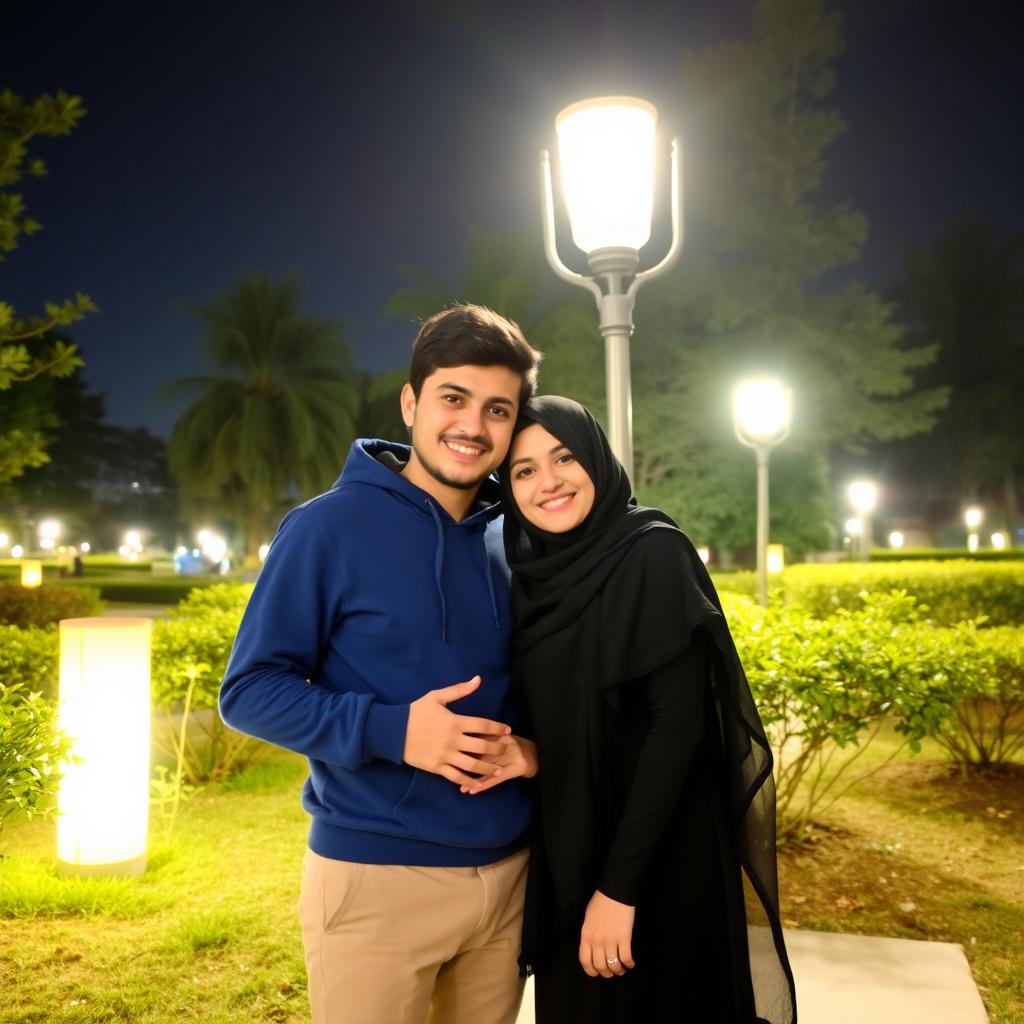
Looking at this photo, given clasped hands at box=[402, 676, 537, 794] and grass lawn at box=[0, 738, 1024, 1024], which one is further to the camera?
grass lawn at box=[0, 738, 1024, 1024]

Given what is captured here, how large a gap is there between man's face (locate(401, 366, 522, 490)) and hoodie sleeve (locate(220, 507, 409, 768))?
0.30 m

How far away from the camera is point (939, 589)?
34.7 feet

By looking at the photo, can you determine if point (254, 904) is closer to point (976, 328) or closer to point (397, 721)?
point (397, 721)

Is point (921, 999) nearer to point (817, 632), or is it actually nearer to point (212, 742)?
point (817, 632)

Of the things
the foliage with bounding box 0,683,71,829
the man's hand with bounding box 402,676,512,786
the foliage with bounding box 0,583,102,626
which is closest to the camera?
the man's hand with bounding box 402,676,512,786

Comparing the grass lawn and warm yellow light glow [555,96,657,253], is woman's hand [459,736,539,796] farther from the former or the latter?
warm yellow light glow [555,96,657,253]

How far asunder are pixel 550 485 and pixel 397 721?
582 millimetres

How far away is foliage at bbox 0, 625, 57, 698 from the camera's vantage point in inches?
214

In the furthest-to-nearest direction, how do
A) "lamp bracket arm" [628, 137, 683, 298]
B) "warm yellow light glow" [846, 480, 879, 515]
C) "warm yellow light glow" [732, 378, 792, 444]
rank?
1. "warm yellow light glow" [846, 480, 879, 515]
2. "warm yellow light glow" [732, 378, 792, 444]
3. "lamp bracket arm" [628, 137, 683, 298]

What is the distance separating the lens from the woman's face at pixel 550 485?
6.28 ft

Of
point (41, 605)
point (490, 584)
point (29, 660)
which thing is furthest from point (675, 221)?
point (41, 605)

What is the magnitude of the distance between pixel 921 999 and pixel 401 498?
2.65 meters

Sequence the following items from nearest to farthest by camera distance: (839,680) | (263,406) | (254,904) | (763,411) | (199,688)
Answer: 1. (254,904)
2. (839,680)
3. (199,688)
4. (763,411)
5. (263,406)

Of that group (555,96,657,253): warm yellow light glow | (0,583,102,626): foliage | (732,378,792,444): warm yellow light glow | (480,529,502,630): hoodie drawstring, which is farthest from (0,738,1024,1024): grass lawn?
(0,583,102,626): foliage
